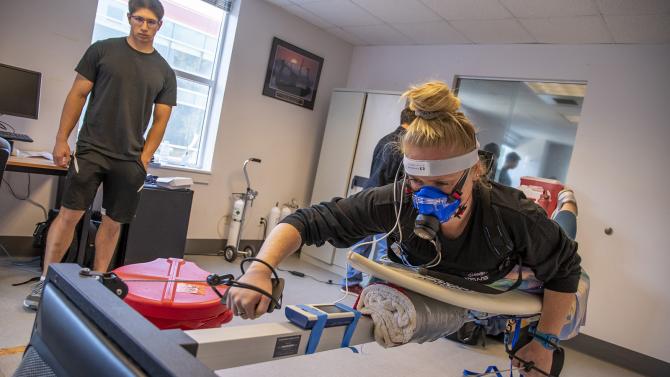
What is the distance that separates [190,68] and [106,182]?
6.83 feet

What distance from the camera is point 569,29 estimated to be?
12.1ft

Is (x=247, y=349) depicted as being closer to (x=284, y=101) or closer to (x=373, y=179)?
(x=373, y=179)

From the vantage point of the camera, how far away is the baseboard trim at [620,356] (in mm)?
3523

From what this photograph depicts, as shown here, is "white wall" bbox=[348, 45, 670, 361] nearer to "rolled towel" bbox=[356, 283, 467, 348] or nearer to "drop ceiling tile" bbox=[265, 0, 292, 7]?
"drop ceiling tile" bbox=[265, 0, 292, 7]

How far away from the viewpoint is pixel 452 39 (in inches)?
179

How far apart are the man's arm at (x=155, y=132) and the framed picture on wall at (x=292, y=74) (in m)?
2.04

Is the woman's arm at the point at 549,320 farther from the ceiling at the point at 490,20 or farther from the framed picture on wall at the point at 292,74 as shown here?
the framed picture on wall at the point at 292,74

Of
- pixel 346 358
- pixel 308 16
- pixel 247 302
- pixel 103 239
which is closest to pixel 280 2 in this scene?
pixel 308 16

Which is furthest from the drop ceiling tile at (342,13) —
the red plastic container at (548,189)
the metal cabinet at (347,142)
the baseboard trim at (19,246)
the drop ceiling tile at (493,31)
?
the baseboard trim at (19,246)

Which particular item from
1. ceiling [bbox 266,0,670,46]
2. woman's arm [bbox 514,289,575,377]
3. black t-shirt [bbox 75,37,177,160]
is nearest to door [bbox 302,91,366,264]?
ceiling [bbox 266,0,670,46]

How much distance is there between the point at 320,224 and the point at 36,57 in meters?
2.99

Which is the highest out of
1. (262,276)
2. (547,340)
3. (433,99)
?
(433,99)

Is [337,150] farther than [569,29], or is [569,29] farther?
[337,150]

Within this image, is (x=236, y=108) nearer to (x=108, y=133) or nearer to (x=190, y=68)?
(x=190, y=68)
